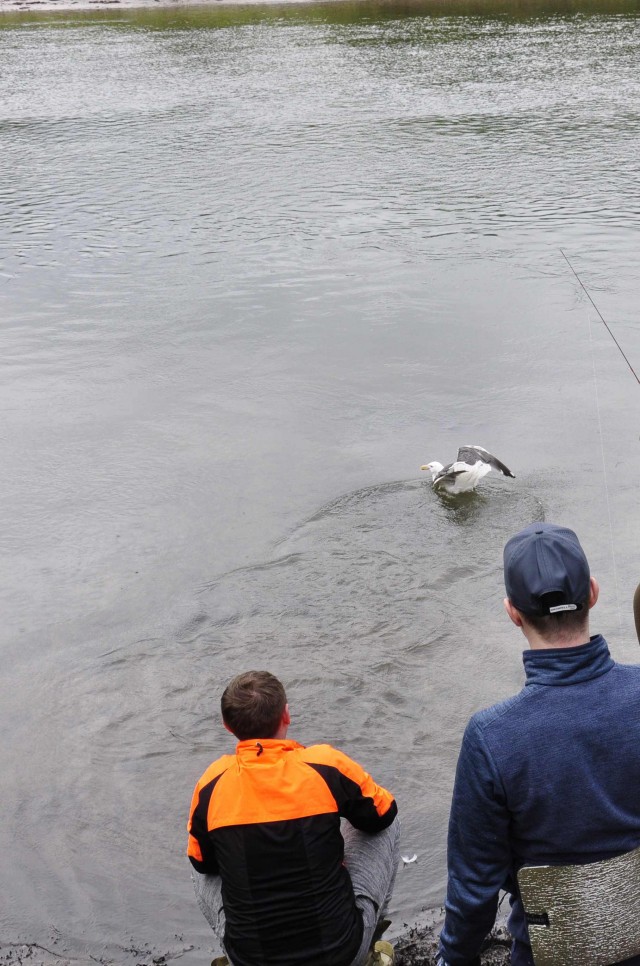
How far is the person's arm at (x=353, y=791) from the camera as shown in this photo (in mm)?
2885

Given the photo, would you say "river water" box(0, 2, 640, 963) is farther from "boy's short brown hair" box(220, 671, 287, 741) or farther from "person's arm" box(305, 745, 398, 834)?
"boy's short brown hair" box(220, 671, 287, 741)

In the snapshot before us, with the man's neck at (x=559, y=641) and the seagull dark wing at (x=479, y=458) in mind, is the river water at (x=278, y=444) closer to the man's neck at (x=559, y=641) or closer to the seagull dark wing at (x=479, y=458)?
the seagull dark wing at (x=479, y=458)

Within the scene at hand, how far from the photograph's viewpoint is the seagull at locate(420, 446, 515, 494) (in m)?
6.88

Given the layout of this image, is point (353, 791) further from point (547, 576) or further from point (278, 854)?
point (547, 576)

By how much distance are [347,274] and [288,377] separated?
320 cm

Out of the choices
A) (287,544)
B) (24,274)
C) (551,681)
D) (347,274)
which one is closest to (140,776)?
(287,544)

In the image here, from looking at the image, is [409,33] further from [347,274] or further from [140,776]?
[140,776]

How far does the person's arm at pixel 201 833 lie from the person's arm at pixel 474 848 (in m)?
0.83

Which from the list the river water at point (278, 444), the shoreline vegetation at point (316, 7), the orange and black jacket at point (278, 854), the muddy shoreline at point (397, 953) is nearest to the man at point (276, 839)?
the orange and black jacket at point (278, 854)

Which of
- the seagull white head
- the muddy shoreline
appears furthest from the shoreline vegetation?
the muddy shoreline

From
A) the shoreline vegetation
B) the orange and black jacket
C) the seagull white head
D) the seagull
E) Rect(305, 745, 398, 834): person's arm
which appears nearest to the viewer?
the orange and black jacket

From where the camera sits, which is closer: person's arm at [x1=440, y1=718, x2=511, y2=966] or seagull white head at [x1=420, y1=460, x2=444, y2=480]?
person's arm at [x1=440, y1=718, x2=511, y2=966]

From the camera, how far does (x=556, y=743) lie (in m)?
2.15

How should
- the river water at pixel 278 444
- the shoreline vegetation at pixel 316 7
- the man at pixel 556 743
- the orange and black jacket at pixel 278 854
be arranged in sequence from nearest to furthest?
the man at pixel 556 743
the orange and black jacket at pixel 278 854
the river water at pixel 278 444
the shoreline vegetation at pixel 316 7
